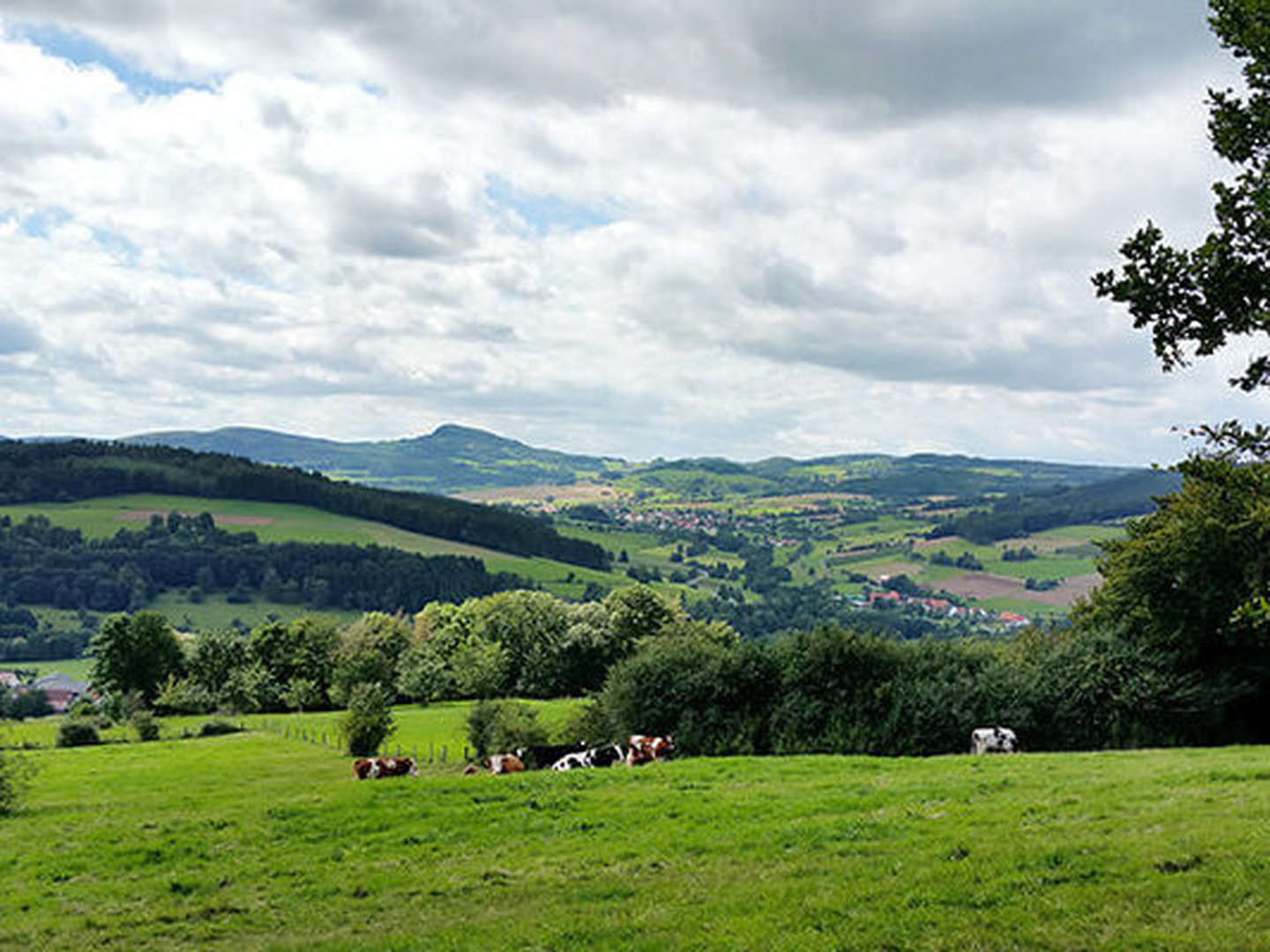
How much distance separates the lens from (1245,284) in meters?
11.9

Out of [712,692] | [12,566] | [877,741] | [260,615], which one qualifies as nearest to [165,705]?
[712,692]

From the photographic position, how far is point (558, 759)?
111 feet

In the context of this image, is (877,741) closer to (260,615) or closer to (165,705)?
(165,705)

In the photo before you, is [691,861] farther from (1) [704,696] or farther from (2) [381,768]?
(1) [704,696]

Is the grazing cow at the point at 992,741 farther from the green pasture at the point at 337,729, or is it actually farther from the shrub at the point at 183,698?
the shrub at the point at 183,698

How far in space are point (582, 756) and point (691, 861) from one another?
16336 millimetres

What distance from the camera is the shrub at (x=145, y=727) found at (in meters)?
58.0

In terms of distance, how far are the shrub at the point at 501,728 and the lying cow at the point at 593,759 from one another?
746 centimetres

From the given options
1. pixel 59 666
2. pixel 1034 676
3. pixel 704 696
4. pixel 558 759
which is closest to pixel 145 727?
pixel 558 759

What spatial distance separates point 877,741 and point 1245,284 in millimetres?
25638

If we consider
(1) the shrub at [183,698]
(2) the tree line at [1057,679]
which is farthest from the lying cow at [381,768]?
(1) the shrub at [183,698]

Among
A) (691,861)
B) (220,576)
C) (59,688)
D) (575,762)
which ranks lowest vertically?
(59,688)

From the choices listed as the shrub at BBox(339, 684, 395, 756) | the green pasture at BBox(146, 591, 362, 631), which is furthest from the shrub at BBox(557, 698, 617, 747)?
the green pasture at BBox(146, 591, 362, 631)

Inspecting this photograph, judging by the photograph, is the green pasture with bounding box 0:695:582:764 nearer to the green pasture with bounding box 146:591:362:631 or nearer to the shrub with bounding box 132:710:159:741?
the shrub with bounding box 132:710:159:741
